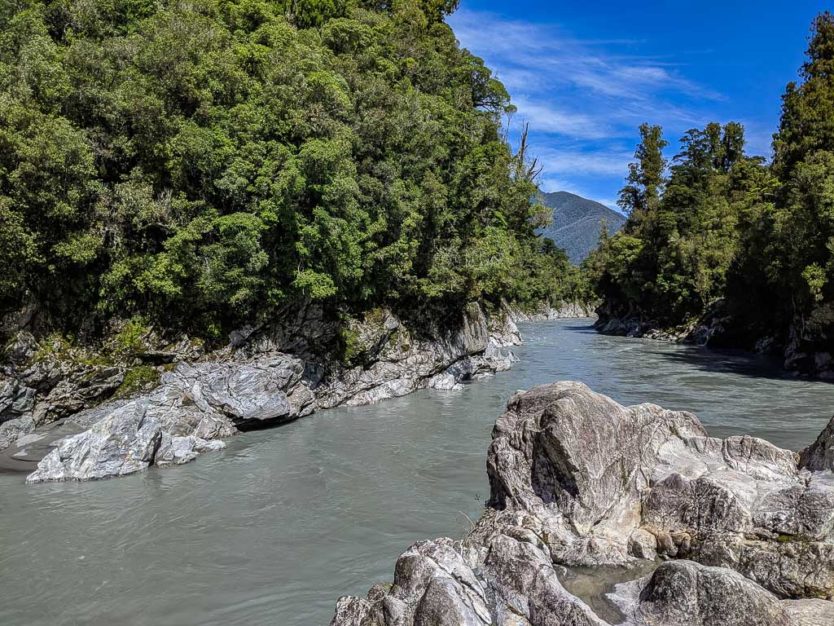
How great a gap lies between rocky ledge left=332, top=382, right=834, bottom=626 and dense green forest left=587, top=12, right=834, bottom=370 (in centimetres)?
2286

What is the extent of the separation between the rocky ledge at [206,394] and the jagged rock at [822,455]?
1455 cm

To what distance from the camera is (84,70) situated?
1912 centimetres

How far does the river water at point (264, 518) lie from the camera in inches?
330

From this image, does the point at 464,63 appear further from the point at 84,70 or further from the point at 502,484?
the point at 502,484

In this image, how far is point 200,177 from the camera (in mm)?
20844

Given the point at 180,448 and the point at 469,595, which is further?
the point at 180,448

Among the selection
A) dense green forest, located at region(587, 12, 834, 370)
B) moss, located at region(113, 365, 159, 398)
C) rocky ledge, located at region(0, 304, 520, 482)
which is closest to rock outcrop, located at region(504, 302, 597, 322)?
dense green forest, located at region(587, 12, 834, 370)

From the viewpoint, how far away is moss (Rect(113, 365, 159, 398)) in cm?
1830

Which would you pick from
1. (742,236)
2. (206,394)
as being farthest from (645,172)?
(206,394)

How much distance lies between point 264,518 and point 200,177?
1445 centimetres

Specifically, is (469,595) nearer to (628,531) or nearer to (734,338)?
(628,531)

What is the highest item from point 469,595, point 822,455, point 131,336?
point 131,336

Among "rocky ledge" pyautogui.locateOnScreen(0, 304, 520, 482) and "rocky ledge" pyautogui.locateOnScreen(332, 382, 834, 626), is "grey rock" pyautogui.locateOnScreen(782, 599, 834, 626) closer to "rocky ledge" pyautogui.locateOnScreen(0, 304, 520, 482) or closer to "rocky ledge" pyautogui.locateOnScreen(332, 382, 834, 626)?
"rocky ledge" pyautogui.locateOnScreen(332, 382, 834, 626)

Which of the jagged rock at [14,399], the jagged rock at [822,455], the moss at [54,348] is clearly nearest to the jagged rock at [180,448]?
the jagged rock at [14,399]
